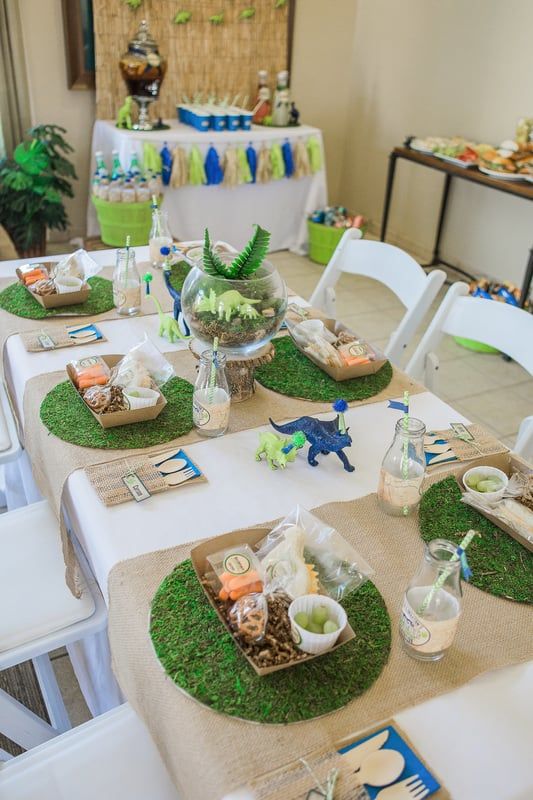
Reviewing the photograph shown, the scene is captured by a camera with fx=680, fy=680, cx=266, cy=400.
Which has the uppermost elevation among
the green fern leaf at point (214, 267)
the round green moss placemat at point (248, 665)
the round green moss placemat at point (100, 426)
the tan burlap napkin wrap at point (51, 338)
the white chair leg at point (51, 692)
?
the green fern leaf at point (214, 267)

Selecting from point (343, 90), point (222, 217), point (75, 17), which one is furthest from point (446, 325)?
point (343, 90)

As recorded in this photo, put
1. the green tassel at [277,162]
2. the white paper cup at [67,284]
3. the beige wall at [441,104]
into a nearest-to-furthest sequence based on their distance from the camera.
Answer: the white paper cup at [67,284], the beige wall at [441,104], the green tassel at [277,162]

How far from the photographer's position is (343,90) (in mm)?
4684

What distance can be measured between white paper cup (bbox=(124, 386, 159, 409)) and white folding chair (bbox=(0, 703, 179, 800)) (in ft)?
1.78

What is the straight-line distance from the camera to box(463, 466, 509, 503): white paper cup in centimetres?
115

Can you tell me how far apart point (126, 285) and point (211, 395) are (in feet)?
1.89

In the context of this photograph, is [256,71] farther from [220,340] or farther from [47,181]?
[220,340]

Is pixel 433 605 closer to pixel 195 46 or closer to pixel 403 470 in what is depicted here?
pixel 403 470

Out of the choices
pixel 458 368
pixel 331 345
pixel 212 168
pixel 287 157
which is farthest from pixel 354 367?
pixel 287 157

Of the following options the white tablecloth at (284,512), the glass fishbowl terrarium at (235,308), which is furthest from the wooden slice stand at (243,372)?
the white tablecloth at (284,512)

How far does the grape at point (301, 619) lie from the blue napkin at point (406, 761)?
0.49 feet

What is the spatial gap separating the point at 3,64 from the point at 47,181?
0.71 metres

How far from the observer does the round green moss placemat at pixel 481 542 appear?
3.31 feet

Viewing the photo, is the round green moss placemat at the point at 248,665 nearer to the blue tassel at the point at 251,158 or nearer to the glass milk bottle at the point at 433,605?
the glass milk bottle at the point at 433,605
